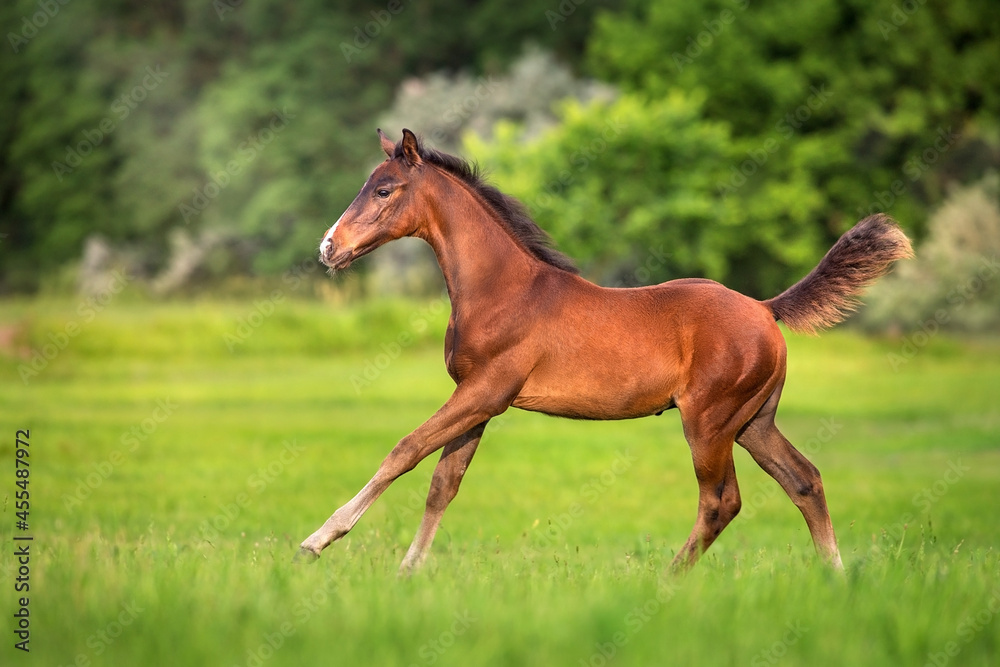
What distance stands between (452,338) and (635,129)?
27.1 meters

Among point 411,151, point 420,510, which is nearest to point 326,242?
point 411,151

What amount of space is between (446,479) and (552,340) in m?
1.23

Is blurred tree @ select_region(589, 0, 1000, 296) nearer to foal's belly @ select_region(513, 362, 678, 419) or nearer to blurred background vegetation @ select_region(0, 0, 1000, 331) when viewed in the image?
blurred background vegetation @ select_region(0, 0, 1000, 331)

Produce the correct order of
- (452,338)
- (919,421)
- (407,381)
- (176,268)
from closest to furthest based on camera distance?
(452,338)
(919,421)
(407,381)
(176,268)

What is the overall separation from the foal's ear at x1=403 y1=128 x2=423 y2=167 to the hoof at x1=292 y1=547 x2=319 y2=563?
2528mm

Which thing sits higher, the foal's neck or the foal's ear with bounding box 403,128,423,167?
the foal's ear with bounding box 403,128,423,167

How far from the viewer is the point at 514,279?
720 cm

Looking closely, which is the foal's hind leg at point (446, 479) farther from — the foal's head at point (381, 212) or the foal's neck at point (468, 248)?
the foal's head at point (381, 212)

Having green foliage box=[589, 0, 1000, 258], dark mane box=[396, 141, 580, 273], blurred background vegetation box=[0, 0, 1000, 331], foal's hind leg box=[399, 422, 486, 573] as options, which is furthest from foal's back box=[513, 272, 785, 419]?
green foliage box=[589, 0, 1000, 258]

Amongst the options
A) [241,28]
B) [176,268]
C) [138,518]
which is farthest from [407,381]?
[241,28]

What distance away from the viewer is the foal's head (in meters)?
6.80

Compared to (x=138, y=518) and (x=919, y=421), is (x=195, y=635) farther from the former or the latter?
(x=919, y=421)

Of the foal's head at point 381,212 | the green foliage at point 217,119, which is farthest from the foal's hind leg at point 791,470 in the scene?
the green foliage at point 217,119

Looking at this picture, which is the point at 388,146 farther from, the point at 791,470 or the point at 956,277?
the point at 956,277
